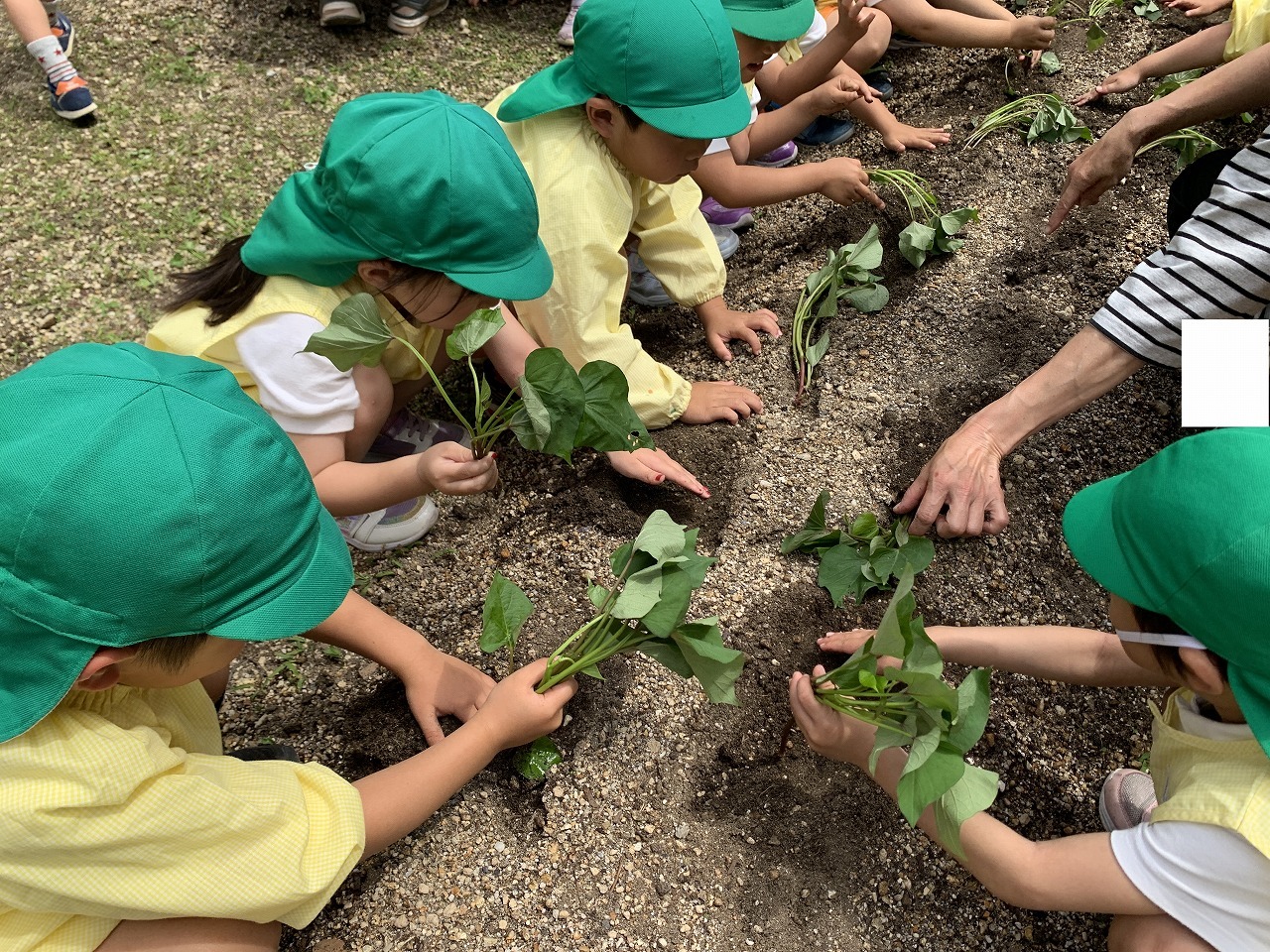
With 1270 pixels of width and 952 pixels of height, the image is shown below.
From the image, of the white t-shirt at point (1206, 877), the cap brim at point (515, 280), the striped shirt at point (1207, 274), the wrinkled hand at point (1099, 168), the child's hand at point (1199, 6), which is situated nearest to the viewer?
the white t-shirt at point (1206, 877)

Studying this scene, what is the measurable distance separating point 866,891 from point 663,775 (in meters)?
0.29

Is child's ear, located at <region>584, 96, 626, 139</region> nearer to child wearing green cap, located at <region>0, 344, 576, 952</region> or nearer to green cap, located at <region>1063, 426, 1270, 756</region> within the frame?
child wearing green cap, located at <region>0, 344, 576, 952</region>

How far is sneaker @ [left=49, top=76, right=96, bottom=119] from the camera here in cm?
203

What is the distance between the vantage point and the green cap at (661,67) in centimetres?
133

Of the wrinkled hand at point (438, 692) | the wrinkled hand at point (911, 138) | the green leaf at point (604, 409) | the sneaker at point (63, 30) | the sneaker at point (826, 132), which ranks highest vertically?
the sneaker at point (63, 30)

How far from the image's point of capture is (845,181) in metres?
1.85

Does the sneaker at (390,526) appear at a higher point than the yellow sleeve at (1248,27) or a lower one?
lower

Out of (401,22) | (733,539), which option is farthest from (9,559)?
(401,22)

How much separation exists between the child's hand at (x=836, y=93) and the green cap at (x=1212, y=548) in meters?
1.33

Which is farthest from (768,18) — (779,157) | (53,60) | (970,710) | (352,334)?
(53,60)

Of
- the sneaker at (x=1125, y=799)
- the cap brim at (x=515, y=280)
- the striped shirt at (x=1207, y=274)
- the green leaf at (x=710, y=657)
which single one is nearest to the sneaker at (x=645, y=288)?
the cap brim at (x=515, y=280)

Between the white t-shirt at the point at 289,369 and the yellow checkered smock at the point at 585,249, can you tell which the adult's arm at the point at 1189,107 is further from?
the white t-shirt at the point at 289,369

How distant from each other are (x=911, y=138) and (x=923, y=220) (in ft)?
1.07

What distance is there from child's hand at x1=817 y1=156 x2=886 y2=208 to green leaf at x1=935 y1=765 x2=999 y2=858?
A: 131 centimetres
